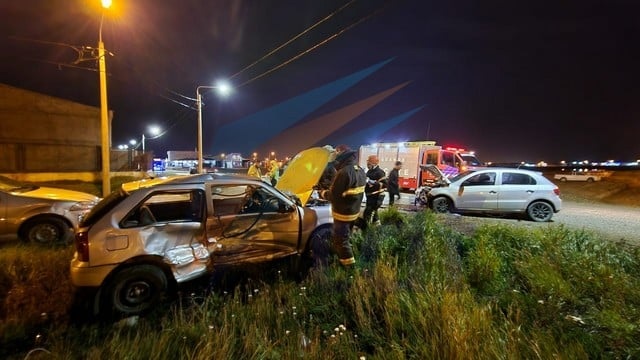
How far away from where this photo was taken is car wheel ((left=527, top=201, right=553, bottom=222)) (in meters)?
10.8

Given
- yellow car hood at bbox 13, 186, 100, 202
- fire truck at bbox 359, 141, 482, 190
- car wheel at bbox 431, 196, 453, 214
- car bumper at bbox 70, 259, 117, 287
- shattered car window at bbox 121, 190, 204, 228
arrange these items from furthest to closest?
fire truck at bbox 359, 141, 482, 190
car wheel at bbox 431, 196, 453, 214
yellow car hood at bbox 13, 186, 100, 202
shattered car window at bbox 121, 190, 204, 228
car bumper at bbox 70, 259, 117, 287

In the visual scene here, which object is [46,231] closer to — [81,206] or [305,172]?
[81,206]

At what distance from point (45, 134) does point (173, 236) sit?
83.6 ft

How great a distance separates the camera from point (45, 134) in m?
23.8

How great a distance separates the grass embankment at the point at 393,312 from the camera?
10.2 ft

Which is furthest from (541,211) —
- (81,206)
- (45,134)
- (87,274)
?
(45,134)

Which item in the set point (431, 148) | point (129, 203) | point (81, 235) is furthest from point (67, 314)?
point (431, 148)

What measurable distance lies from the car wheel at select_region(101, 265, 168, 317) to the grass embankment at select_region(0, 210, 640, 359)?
9.8 inches

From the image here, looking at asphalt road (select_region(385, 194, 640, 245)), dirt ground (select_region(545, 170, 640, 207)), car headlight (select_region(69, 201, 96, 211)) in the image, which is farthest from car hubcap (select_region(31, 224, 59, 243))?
dirt ground (select_region(545, 170, 640, 207))

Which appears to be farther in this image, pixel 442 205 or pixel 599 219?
pixel 442 205

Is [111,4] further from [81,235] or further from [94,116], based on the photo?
[94,116]

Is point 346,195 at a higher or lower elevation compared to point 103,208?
higher

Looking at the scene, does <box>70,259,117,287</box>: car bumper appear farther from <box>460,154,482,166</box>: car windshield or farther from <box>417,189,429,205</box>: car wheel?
<box>460,154,482,166</box>: car windshield

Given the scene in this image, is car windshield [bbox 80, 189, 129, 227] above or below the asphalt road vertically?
above
